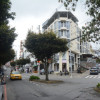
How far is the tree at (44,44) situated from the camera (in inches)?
898

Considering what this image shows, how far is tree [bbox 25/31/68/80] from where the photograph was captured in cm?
2281

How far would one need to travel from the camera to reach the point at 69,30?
60.8 meters

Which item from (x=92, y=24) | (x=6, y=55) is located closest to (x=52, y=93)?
(x=92, y=24)

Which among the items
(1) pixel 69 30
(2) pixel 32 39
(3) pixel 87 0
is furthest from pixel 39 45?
(1) pixel 69 30

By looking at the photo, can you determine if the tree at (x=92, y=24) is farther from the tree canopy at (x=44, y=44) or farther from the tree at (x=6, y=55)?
the tree at (x=6, y=55)

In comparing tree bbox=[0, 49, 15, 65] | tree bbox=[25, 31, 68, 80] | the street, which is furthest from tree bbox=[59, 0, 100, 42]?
tree bbox=[0, 49, 15, 65]

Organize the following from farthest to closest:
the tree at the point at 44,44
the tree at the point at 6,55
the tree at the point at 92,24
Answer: the tree at the point at 6,55
the tree at the point at 44,44
the tree at the point at 92,24

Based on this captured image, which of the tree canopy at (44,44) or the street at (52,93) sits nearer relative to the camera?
the street at (52,93)

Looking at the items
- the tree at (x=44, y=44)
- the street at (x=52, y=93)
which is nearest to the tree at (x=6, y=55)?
the tree at (x=44, y=44)

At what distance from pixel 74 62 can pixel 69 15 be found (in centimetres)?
1525

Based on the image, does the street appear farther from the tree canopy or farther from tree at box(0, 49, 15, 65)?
tree at box(0, 49, 15, 65)

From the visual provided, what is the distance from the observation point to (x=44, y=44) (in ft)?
74.3

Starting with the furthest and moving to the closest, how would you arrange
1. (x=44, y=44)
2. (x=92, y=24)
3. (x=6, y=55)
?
(x=6, y=55), (x=44, y=44), (x=92, y=24)

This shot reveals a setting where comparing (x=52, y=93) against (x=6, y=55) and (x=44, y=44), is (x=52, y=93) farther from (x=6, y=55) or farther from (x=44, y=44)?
(x=6, y=55)
